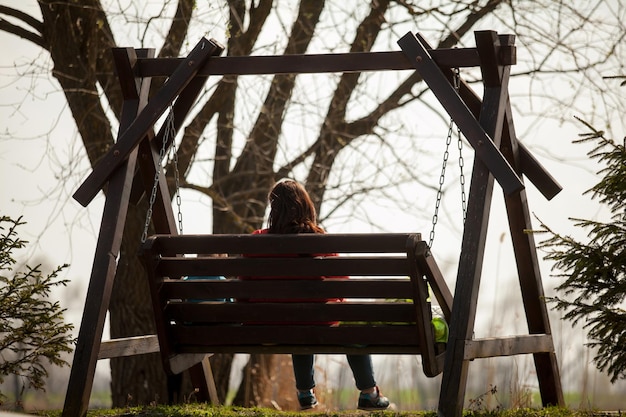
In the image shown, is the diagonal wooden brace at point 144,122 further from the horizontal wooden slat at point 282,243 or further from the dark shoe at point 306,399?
the dark shoe at point 306,399

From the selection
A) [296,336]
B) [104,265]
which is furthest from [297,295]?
[104,265]

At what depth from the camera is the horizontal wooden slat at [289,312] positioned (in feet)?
18.4

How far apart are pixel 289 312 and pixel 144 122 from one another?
5.03 feet

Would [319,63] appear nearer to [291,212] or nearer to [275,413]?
[291,212]

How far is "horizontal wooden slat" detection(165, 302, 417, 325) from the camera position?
18.4 feet

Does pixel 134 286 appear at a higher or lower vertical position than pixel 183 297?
higher

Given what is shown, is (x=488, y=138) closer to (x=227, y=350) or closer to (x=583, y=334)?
(x=227, y=350)

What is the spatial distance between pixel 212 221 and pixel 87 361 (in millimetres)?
5089

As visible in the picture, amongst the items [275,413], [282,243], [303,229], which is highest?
[303,229]

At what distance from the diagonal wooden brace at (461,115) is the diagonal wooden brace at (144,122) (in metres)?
1.24

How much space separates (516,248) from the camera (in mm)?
6684

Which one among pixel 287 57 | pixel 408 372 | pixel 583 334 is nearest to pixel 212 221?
pixel 408 372

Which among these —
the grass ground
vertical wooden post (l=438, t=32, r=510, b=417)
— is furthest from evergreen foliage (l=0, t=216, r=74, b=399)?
vertical wooden post (l=438, t=32, r=510, b=417)

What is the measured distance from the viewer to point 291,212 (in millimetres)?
5945
